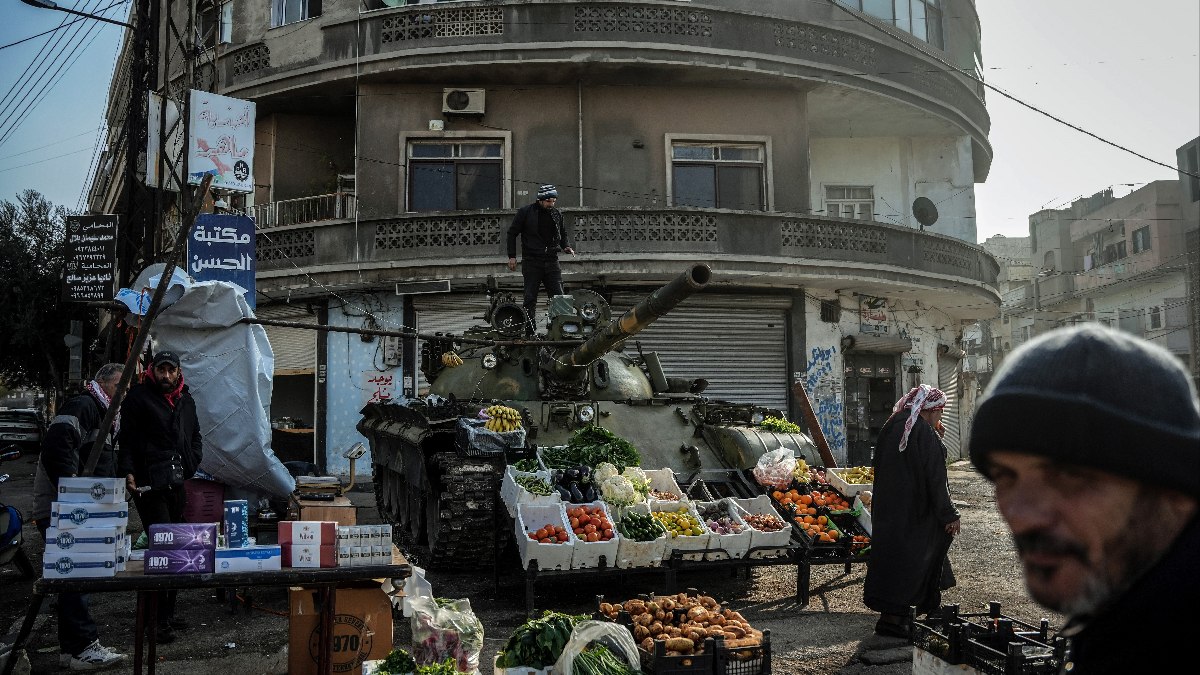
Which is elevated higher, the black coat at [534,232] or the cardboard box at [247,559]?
the black coat at [534,232]

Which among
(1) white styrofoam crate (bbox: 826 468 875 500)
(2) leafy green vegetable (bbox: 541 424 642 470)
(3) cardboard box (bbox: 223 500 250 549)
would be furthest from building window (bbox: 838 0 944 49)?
(3) cardboard box (bbox: 223 500 250 549)

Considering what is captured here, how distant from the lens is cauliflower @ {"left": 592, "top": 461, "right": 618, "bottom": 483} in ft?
26.0

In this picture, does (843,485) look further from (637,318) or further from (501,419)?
(501,419)

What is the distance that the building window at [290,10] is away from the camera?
1955 cm

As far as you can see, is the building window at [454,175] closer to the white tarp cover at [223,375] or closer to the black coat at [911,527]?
the white tarp cover at [223,375]

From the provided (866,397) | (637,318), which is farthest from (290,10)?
(637,318)

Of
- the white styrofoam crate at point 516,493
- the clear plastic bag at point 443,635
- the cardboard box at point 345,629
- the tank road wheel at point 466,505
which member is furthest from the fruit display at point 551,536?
the clear plastic bag at point 443,635

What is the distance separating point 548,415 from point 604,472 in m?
1.51

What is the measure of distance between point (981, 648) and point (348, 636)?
358 centimetres

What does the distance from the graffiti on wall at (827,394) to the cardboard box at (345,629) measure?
14028 mm

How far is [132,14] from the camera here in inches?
660

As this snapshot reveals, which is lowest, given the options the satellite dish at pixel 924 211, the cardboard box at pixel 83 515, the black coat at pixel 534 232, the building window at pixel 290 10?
the cardboard box at pixel 83 515

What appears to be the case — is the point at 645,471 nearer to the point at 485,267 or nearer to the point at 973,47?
the point at 485,267

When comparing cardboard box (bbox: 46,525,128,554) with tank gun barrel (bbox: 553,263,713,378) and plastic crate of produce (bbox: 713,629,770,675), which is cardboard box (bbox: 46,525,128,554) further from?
tank gun barrel (bbox: 553,263,713,378)
